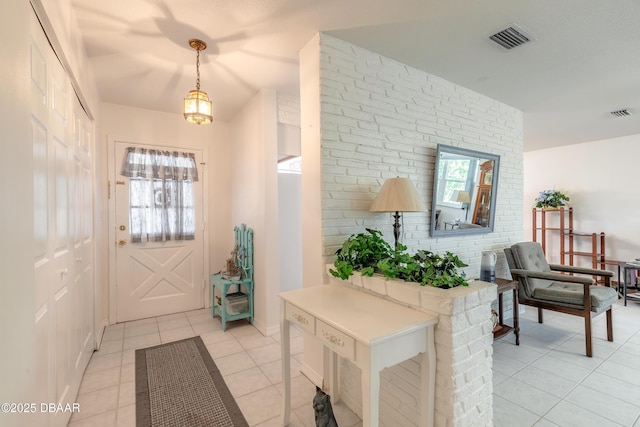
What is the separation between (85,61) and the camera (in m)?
2.34

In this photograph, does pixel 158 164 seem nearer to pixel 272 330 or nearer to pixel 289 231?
pixel 289 231

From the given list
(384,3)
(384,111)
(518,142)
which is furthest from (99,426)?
(518,142)

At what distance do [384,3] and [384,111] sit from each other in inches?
30.6

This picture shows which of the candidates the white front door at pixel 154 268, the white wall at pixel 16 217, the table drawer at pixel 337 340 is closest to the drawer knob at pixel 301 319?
the table drawer at pixel 337 340

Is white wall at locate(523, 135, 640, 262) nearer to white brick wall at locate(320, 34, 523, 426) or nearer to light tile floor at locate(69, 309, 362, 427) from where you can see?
white brick wall at locate(320, 34, 523, 426)

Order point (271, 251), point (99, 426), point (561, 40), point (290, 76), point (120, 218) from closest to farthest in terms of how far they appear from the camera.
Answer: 1. point (99, 426)
2. point (561, 40)
3. point (290, 76)
4. point (271, 251)
5. point (120, 218)

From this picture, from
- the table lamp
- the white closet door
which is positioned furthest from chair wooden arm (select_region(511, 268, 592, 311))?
the white closet door

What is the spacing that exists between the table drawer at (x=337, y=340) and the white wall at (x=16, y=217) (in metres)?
1.11

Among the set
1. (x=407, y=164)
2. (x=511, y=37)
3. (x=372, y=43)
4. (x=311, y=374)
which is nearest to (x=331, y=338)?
(x=311, y=374)

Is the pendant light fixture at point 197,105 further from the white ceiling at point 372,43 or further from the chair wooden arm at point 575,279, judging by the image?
the chair wooden arm at point 575,279

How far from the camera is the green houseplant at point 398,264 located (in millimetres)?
1495

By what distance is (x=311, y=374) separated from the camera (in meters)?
2.25

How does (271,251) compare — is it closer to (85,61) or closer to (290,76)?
(290,76)

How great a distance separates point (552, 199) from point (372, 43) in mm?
4854
